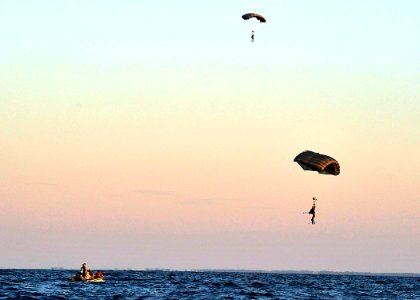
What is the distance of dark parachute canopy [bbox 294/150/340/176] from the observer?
58.3 metres

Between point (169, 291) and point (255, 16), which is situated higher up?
point (255, 16)

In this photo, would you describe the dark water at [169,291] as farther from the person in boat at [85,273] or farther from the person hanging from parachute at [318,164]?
the person hanging from parachute at [318,164]

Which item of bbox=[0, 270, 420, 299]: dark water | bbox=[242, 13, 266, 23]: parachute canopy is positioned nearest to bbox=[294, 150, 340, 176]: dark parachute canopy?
bbox=[242, 13, 266, 23]: parachute canopy

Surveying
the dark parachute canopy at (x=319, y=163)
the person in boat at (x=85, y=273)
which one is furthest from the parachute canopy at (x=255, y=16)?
the person in boat at (x=85, y=273)

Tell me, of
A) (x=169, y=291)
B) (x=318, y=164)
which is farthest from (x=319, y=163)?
(x=169, y=291)

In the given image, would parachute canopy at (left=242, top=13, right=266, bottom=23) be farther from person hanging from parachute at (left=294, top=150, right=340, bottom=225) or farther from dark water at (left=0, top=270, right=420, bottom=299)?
dark water at (left=0, top=270, right=420, bottom=299)

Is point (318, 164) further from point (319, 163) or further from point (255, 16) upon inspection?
point (255, 16)

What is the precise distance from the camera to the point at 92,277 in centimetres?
9588

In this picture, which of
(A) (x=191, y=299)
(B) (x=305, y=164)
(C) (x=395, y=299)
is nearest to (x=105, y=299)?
(A) (x=191, y=299)

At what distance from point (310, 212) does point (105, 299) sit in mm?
20558

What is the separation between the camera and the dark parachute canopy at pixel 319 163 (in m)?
58.3

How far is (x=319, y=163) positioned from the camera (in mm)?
58406

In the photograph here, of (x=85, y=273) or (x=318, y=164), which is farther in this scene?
(x=85, y=273)

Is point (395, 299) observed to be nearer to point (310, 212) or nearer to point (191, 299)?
point (191, 299)
